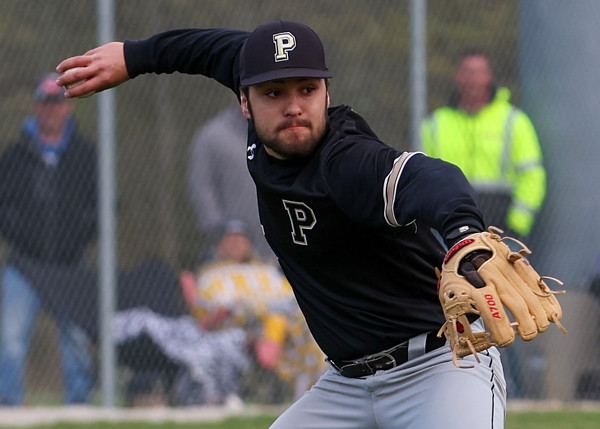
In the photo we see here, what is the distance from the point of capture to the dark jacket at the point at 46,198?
28.7 ft

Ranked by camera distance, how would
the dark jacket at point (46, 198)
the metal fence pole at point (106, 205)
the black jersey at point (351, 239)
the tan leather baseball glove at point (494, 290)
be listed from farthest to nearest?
the dark jacket at point (46, 198), the metal fence pole at point (106, 205), the black jersey at point (351, 239), the tan leather baseball glove at point (494, 290)

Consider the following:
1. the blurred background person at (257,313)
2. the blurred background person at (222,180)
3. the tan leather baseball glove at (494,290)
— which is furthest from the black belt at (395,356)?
the blurred background person at (222,180)

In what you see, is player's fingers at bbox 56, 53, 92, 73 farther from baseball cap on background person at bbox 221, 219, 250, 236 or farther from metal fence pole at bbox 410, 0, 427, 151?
metal fence pole at bbox 410, 0, 427, 151

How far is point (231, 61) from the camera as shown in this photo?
4953mm

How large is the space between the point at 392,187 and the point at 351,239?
0.45 meters

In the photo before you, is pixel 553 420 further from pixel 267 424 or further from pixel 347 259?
pixel 347 259

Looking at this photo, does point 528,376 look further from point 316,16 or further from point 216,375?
point 316,16

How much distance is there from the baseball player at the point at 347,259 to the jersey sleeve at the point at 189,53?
2.37 ft

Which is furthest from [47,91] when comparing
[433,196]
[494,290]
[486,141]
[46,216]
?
[494,290]

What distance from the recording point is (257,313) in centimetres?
884

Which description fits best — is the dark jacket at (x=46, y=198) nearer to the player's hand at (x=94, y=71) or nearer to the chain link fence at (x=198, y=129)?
the chain link fence at (x=198, y=129)

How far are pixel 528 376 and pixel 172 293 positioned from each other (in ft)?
9.26

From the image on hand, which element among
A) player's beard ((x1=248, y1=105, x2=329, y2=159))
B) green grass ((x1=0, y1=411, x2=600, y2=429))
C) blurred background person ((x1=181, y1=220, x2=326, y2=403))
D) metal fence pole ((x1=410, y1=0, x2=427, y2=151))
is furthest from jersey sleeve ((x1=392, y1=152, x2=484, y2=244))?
metal fence pole ((x1=410, y1=0, x2=427, y2=151))

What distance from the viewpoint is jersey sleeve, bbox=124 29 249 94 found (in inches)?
197
